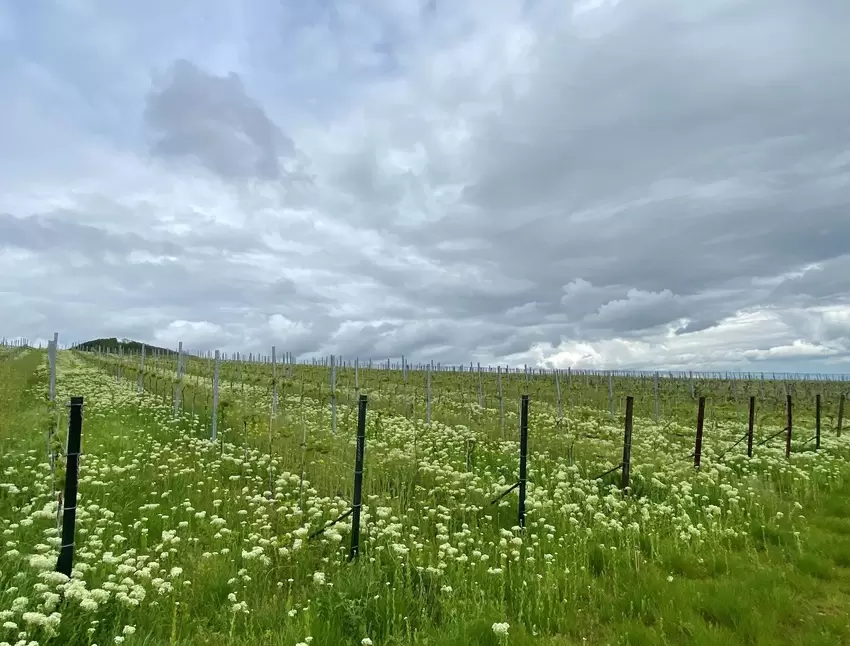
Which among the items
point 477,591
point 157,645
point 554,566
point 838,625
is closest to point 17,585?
point 157,645

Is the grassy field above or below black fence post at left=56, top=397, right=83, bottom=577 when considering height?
below

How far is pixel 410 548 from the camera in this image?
24.4 ft

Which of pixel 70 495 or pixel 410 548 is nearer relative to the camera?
pixel 70 495

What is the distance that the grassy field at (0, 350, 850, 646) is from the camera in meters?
5.36

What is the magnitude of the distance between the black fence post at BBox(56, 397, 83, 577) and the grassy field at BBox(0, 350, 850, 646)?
213 mm

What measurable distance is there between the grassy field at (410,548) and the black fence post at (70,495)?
0.70ft

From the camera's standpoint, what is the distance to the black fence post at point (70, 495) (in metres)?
5.46

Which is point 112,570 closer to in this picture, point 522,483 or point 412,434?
point 522,483

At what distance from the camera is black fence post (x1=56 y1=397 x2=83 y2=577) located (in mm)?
5461

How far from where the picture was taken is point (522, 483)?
884 cm

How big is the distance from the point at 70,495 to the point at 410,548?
13.9 feet

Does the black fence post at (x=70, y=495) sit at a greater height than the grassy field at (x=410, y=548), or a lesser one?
greater

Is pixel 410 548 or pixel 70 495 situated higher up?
pixel 70 495

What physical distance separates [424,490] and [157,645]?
5.92 metres
